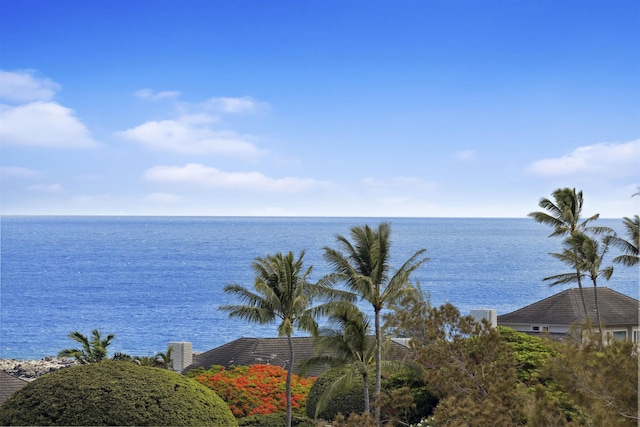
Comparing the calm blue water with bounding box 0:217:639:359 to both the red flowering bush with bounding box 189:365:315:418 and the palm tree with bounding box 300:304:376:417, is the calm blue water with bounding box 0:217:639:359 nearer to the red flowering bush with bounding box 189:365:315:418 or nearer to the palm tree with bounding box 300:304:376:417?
the red flowering bush with bounding box 189:365:315:418

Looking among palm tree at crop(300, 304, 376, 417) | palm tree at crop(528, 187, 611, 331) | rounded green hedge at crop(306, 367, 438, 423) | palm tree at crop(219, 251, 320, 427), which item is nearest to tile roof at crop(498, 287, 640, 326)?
palm tree at crop(528, 187, 611, 331)

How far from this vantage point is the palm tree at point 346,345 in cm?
3156

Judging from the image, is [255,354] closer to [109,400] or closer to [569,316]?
[569,316]

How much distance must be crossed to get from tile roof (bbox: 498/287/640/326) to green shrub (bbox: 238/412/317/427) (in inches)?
707

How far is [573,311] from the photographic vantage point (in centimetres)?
4625

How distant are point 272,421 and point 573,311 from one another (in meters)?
21.3

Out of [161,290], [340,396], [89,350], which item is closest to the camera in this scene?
[340,396]

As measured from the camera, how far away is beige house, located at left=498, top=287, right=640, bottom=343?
45750mm

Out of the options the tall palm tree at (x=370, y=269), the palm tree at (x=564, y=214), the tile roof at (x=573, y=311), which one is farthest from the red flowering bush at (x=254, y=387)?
the palm tree at (x=564, y=214)

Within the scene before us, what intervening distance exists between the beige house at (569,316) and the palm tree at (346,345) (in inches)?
664

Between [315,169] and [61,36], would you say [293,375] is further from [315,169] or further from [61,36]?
[315,169]

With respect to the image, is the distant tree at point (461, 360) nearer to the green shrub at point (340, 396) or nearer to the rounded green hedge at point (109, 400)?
the rounded green hedge at point (109, 400)

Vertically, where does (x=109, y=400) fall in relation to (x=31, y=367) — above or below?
above

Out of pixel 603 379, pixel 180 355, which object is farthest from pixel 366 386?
pixel 603 379
